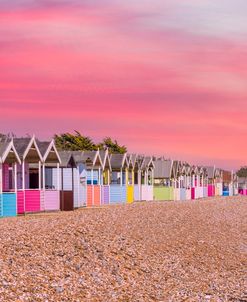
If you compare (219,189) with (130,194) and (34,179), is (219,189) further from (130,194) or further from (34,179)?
(34,179)

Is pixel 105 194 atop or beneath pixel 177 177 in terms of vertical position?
beneath

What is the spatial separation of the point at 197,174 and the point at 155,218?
51.0 meters

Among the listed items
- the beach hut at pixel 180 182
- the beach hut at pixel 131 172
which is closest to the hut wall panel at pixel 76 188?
the beach hut at pixel 131 172

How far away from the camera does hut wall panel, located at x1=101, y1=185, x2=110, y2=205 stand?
166ft

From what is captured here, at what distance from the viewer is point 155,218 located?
35.8m

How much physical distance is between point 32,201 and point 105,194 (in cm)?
1421

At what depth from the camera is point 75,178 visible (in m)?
44.6

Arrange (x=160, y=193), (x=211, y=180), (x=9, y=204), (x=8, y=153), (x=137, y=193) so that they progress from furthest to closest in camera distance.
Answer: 1. (x=211, y=180)
2. (x=160, y=193)
3. (x=137, y=193)
4. (x=9, y=204)
5. (x=8, y=153)

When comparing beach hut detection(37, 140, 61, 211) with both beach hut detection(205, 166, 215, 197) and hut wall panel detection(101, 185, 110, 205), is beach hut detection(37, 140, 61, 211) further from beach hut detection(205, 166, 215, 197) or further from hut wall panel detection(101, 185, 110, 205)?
beach hut detection(205, 166, 215, 197)

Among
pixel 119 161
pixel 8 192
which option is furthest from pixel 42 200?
pixel 119 161

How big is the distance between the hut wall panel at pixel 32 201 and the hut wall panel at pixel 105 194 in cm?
1285

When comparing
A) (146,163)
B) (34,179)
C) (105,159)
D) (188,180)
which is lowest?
(188,180)

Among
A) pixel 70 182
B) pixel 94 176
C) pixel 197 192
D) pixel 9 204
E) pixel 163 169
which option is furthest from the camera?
pixel 197 192

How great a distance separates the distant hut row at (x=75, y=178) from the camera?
118ft
